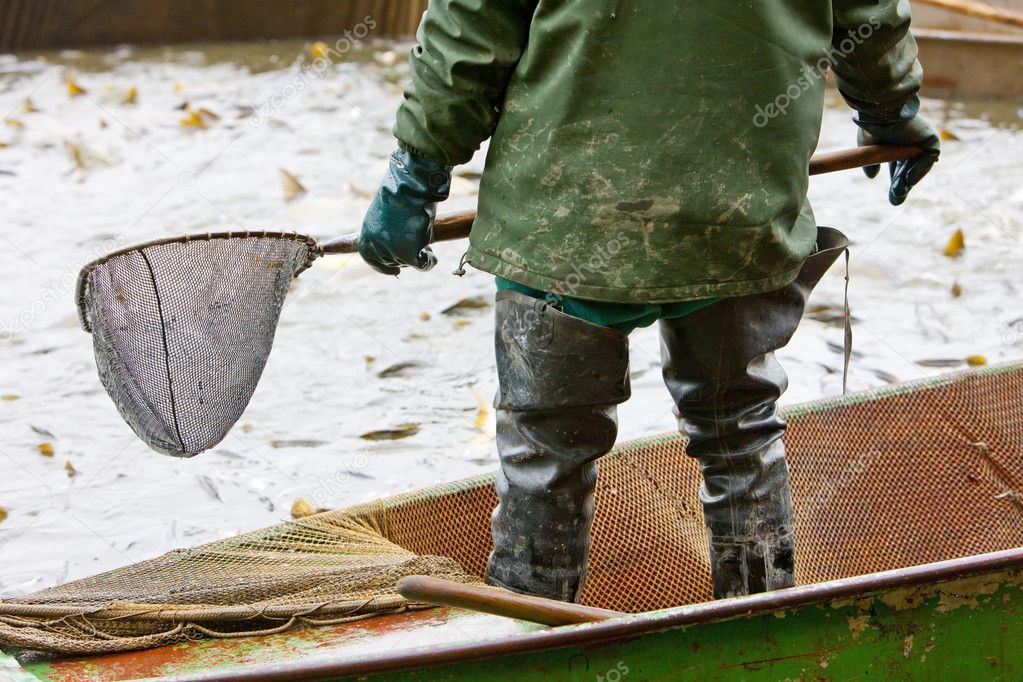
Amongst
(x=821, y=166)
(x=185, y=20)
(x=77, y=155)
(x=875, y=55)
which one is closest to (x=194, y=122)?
(x=77, y=155)

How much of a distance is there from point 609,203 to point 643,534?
1.13m

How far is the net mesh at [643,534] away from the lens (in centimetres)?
211

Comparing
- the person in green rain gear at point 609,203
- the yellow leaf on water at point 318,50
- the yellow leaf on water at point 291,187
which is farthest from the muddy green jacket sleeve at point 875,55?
the yellow leaf on water at point 318,50

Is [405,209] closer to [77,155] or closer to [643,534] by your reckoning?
[643,534]

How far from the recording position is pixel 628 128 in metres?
1.73

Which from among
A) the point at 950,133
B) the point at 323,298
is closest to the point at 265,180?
the point at 323,298

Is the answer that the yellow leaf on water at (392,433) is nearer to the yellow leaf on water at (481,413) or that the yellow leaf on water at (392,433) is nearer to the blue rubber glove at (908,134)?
the yellow leaf on water at (481,413)

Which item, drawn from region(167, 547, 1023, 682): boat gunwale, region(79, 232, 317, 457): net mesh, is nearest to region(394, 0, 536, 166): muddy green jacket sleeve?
region(79, 232, 317, 457): net mesh

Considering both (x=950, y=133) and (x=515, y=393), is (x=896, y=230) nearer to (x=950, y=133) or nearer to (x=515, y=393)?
(x=950, y=133)

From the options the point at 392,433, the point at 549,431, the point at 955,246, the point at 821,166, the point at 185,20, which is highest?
the point at 821,166

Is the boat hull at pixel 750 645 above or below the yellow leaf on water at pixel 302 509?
above

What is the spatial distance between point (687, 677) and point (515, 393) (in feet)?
1.60

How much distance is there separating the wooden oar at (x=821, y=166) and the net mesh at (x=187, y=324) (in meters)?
0.08

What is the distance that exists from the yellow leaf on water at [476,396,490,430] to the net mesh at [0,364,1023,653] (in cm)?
90
